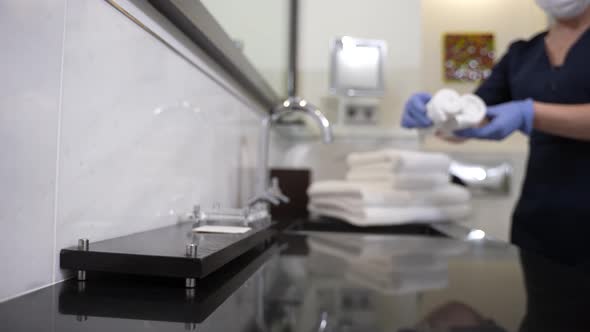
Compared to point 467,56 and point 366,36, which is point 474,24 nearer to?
point 467,56

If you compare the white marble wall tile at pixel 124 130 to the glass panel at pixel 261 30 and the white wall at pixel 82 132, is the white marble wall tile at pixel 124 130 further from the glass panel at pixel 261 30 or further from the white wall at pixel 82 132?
the glass panel at pixel 261 30

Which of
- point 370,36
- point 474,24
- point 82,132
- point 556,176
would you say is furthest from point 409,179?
point 474,24

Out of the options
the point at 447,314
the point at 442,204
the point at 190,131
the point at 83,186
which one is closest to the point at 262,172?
the point at 190,131

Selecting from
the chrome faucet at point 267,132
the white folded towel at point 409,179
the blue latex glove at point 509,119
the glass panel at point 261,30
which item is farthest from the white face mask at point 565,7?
the glass panel at point 261,30

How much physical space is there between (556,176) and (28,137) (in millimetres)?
1055

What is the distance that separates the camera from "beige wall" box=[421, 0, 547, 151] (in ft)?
6.00

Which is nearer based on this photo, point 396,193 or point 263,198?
point 263,198

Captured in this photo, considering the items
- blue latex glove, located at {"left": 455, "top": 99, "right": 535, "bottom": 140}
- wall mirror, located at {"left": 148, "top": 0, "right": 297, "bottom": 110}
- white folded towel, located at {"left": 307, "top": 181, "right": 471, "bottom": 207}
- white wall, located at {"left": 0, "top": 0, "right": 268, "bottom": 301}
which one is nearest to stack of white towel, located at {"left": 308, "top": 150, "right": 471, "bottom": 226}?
white folded towel, located at {"left": 307, "top": 181, "right": 471, "bottom": 207}

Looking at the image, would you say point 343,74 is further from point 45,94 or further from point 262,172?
point 45,94

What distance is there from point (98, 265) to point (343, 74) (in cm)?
127

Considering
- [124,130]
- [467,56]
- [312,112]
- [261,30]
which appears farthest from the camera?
[467,56]

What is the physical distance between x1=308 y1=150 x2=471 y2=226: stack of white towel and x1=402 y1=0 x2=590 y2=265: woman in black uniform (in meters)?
0.13

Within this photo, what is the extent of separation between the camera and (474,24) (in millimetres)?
1854

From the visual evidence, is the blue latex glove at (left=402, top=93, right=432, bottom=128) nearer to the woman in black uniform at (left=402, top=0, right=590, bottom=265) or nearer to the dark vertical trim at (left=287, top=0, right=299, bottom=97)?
the woman in black uniform at (left=402, top=0, right=590, bottom=265)
